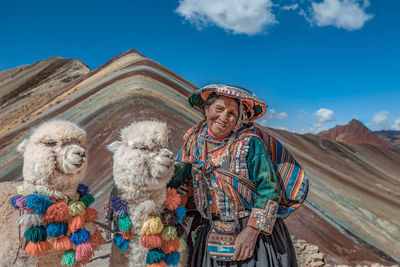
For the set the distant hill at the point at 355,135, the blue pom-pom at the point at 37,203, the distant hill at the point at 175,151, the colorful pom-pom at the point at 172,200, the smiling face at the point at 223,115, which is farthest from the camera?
the distant hill at the point at 355,135

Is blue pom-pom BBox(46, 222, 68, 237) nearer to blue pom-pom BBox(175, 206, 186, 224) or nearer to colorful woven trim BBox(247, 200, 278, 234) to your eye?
blue pom-pom BBox(175, 206, 186, 224)

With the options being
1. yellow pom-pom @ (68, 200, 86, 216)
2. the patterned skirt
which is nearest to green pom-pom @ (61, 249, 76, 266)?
yellow pom-pom @ (68, 200, 86, 216)

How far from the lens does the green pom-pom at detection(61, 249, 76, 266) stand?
1569 millimetres

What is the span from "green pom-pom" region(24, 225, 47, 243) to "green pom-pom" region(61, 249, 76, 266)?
15cm

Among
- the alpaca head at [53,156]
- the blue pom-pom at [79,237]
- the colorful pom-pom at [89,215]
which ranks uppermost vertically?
the alpaca head at [53,156]

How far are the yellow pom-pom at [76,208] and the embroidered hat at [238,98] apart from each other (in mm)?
942

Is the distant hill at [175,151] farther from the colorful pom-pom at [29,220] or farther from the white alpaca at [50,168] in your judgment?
the colorful pom-pom at [29,220]

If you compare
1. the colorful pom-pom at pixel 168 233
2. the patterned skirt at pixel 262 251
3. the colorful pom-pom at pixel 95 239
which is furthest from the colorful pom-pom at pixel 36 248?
the patterned skirt at pixel 262 251

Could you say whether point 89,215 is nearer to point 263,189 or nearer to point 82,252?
point 82,252

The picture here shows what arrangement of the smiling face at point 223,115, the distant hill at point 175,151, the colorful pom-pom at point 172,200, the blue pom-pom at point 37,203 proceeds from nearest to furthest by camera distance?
the blue pom-pom at point 37,203 < the colorful pom-pom at point 172,200 < the smiling face at point 223,115 < the distant hill at point 175,151

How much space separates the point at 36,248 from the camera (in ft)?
4.94

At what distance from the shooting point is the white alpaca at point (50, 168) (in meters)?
1.50

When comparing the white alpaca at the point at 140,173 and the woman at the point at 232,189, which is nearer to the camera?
the white alpaca at the point at 140,173

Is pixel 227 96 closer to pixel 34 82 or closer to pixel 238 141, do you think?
A: pixel 238 141
